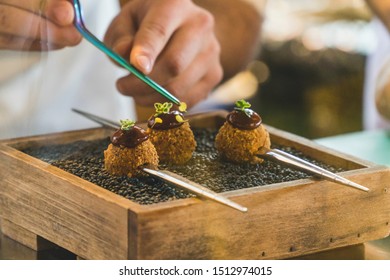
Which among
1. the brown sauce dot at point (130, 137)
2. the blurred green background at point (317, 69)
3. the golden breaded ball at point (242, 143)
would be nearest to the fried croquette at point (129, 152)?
the brown sauce dot at point (130, 137)

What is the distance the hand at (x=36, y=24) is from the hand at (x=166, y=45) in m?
0.12

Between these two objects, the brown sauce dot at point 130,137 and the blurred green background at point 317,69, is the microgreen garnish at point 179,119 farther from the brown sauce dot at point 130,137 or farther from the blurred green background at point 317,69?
the blurred green background at point 317,69

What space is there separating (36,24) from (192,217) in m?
0.44

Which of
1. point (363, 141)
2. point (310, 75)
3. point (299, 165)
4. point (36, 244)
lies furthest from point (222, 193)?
point (310, 75)

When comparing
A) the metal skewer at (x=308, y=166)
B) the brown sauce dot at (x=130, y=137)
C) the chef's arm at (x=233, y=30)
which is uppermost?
the chef's arm at (x=233, y=30)

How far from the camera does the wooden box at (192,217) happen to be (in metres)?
0.99

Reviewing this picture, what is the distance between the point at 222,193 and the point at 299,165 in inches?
5.7

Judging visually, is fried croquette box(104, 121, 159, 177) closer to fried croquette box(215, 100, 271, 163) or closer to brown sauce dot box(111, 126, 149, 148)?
brown sauce dot box(111, 126, 149, 148)

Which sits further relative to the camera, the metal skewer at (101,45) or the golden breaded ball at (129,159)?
the metal skewer at (101,45)

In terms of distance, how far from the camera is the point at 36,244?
1140 millimetres

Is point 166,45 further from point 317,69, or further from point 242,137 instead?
point 317,69

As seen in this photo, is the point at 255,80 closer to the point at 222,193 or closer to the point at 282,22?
the point at 282,22

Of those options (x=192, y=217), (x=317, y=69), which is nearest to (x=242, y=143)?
(x=192, y=217)

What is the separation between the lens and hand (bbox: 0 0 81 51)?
121 cm
